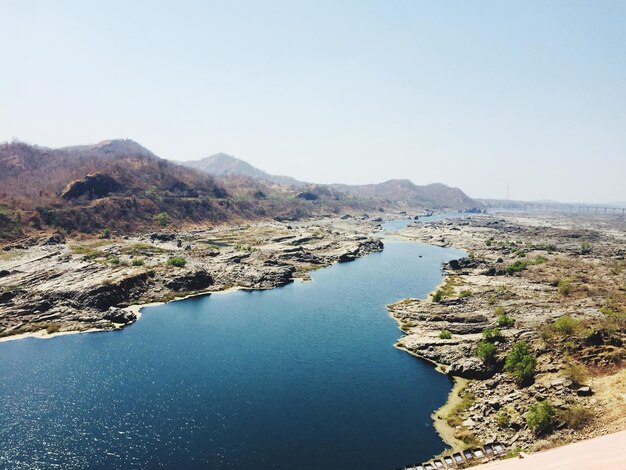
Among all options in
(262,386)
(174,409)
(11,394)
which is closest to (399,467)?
(262,386)

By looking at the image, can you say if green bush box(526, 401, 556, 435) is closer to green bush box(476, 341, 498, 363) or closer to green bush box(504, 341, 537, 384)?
green bush box(504, 341, 537, 384)

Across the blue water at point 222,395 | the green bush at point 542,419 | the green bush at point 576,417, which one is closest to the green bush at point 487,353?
the blue water at point 222,395

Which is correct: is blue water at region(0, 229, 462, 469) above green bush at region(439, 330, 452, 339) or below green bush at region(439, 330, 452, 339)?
below

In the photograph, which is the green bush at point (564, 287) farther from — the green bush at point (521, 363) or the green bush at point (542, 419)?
the green bush at point (542, 419)

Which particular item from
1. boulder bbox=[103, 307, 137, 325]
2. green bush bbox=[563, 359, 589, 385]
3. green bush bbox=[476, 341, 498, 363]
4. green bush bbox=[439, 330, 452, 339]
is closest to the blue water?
boulder bbox=[103, 307, 137, 325]

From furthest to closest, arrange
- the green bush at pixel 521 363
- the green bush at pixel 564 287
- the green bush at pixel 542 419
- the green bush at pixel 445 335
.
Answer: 1. the green bush at pixel 564 287
2. the green bush at pixel 445 335
3. the green bush at pixel 521 363
4. the green bush at pixel 542 419

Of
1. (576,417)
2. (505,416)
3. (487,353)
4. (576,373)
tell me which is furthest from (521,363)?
(576,417)

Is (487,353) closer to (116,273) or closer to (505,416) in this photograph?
(505,416)

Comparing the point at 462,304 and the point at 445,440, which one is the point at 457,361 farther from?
the point at 462,304
